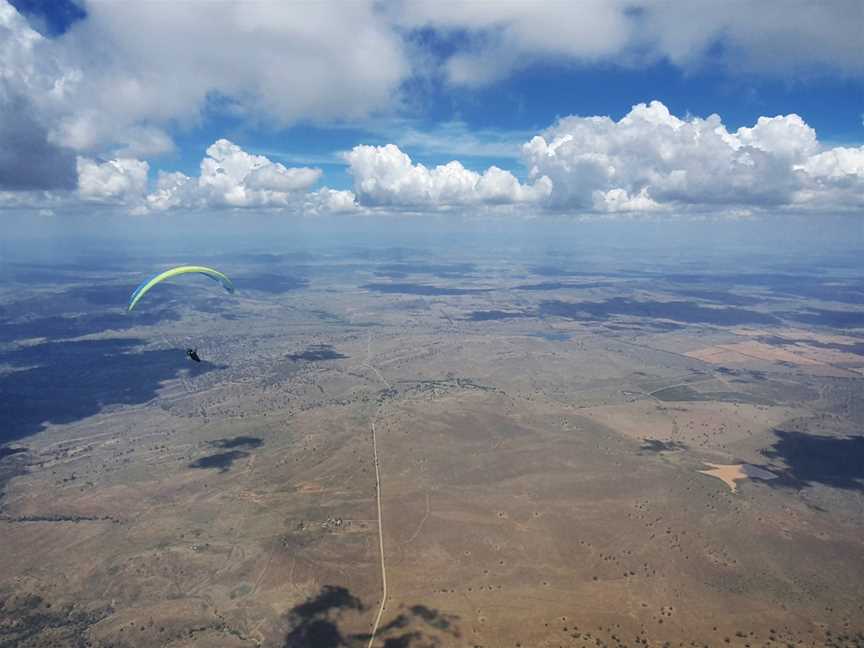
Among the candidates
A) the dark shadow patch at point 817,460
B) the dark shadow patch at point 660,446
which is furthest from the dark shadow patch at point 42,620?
the dark shadow patch at point 817,460

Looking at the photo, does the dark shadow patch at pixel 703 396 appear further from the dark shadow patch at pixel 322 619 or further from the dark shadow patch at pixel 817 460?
the dark shadow patch at pixel 322 619

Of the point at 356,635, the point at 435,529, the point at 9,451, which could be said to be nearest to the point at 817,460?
the point at 435,529

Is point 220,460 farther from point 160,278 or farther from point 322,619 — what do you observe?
point 160,278

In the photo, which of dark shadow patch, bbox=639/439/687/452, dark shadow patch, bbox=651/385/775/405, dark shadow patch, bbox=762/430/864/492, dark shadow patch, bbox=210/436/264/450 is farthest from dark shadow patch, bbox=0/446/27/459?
dark shadow patch, bbox=651/385/775/405

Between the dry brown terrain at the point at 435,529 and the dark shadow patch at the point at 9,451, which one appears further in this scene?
the dark shadow patch at the point at 9,451

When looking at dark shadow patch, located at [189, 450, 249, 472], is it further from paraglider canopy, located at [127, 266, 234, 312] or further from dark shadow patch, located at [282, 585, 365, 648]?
paraglider canopy, located at [127, 266, 234, 312]

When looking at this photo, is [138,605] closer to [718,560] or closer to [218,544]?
[218,544]
